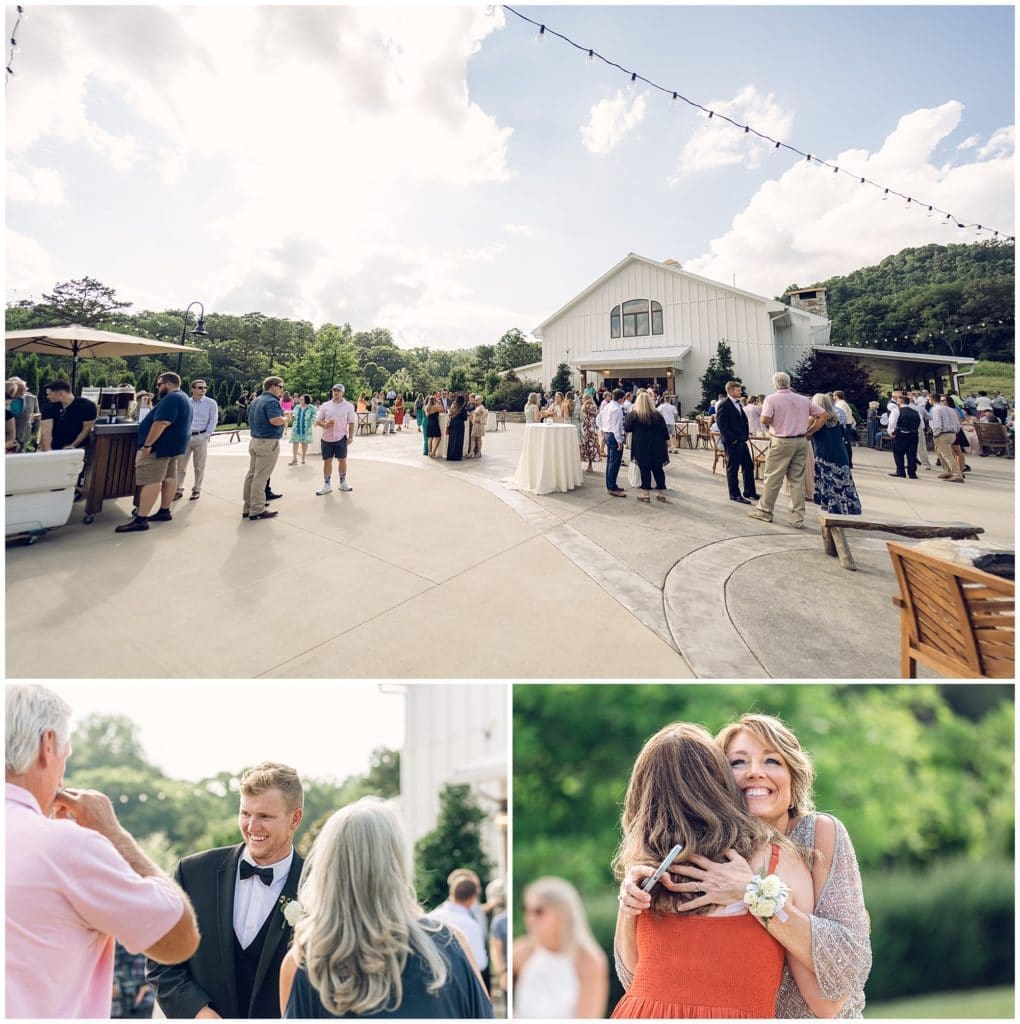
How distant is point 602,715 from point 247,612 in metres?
2.06

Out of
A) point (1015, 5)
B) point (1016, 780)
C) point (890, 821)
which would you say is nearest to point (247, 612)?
point (890, 821)

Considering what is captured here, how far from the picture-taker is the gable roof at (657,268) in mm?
15469

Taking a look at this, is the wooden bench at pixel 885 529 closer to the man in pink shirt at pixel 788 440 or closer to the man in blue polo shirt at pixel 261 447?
the man in pink shirt at pixel 788 440

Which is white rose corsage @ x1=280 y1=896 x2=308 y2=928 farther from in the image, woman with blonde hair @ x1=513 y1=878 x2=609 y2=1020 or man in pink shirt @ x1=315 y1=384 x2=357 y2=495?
man in pink shirt @ x1=315 y1=384 x2=357 y2=495

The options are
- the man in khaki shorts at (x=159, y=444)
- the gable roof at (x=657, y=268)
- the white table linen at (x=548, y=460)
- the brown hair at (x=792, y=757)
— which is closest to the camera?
the brown hair at (x=792, y=757)

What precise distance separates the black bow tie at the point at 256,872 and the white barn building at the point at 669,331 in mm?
17152

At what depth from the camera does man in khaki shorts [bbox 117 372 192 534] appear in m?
4.49

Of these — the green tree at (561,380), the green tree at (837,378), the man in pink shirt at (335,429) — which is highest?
the green tree at (561,380)

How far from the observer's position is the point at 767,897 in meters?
1.21

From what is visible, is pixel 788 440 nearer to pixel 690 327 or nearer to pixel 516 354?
pixel 690 327

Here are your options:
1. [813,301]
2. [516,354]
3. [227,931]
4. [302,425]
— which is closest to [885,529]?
[227,931]

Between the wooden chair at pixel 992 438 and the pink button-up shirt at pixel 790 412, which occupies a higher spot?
the wooden chair at pixel 992 438

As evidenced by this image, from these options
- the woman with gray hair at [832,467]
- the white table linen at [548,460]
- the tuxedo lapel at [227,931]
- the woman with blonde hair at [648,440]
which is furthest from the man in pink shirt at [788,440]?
the tuxedo lapel at [227,931]

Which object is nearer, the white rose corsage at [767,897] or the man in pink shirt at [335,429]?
the white rose corsage at [767,897]
